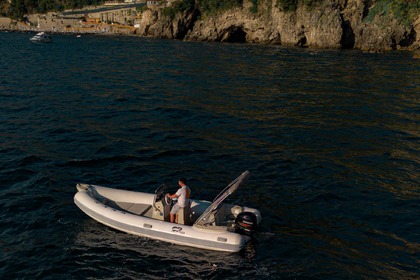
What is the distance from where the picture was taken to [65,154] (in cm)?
2331

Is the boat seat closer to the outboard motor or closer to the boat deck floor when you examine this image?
the boat deck floor

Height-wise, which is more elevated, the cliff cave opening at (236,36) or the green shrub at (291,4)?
the green shrub at (291,4)

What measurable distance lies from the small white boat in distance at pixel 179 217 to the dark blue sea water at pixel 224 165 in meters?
0.42

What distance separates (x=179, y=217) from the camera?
1569cm

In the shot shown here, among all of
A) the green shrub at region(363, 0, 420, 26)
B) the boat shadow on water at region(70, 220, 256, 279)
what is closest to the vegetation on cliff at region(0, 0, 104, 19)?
the green shrub at region(363, 0, 420, 26)

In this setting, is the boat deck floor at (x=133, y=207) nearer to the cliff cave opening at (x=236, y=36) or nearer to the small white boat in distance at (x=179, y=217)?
the small white boat in distance at (x=179, y=217)

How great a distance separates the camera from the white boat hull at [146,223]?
14.5 metres

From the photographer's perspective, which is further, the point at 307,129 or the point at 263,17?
the point at 263,17

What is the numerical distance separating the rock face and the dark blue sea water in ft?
99.8

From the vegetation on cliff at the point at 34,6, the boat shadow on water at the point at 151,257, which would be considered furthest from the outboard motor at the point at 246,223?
the vegetation on cliff at the point at 34,6

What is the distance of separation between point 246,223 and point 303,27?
75632mm

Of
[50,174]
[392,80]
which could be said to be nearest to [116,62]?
[392,80]

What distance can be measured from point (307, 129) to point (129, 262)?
17.9 m

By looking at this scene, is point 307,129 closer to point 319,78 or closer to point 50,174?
point 50,174
